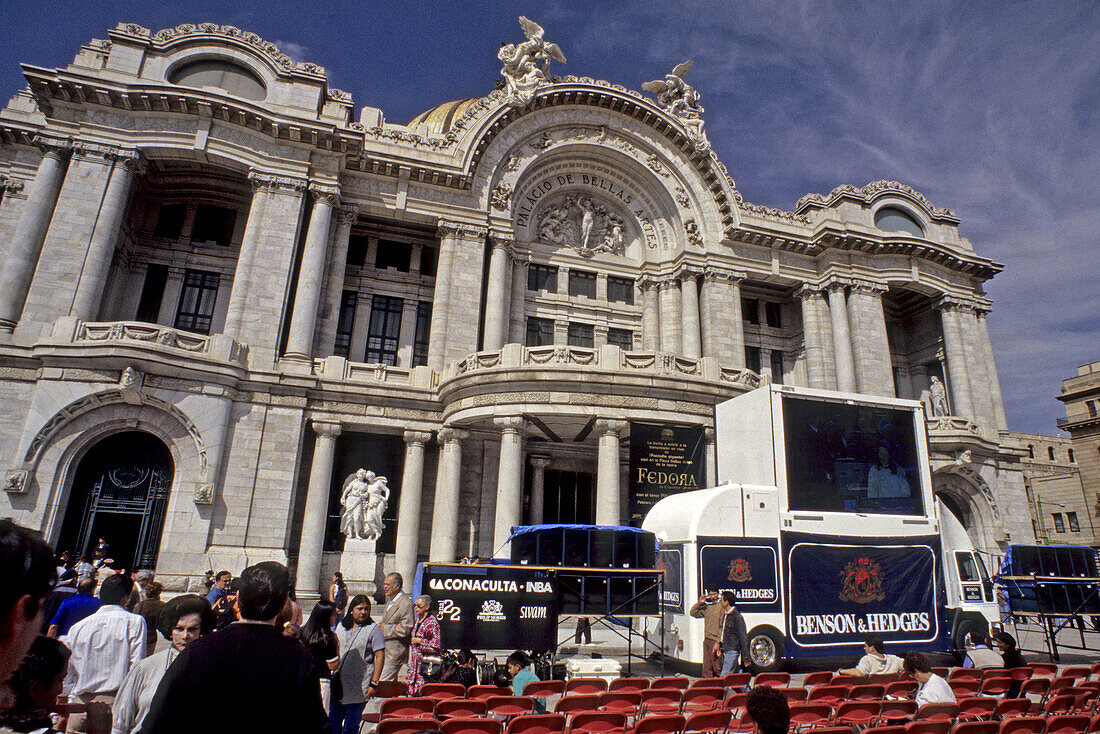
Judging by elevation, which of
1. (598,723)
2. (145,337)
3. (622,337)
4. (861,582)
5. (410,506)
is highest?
(622,337)

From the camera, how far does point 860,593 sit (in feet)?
49.6

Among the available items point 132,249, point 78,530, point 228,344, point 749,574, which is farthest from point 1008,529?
point 132,249

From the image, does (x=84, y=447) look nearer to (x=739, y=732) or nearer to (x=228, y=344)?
(x=228, y=344)

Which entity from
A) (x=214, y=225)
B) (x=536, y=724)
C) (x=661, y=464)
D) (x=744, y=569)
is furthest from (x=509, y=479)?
(x=214, y=225)

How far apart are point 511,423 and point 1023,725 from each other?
54.0 ft

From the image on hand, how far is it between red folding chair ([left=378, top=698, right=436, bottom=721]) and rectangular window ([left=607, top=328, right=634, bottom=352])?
85.1 feet

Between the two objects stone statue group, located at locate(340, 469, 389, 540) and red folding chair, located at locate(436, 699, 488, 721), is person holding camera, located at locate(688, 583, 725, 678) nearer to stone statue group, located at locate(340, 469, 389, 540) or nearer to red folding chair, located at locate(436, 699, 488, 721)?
red folding chair, located at locate(436, 699, 488, 721)

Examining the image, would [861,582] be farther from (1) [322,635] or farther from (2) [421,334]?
(2) [421,334]

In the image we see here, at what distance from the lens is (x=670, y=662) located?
14.8 m

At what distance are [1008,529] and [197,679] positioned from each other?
3784 cm

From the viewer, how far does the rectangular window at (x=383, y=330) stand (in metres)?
28.8

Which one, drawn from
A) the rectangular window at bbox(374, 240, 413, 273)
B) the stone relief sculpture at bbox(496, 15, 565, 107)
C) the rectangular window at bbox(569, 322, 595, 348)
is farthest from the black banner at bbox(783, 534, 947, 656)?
the stone relief sculpture at bbox(496, 15, 565, 107)

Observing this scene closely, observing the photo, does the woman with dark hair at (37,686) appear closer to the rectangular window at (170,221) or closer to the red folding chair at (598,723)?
the red folding chair at (598,723)

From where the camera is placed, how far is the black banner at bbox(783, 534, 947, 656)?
14547 mm
